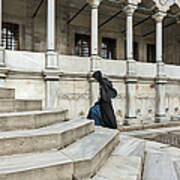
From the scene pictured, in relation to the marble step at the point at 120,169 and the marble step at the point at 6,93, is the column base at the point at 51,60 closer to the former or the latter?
the marble step at the point at 6,93

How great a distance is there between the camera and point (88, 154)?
84.0 inches

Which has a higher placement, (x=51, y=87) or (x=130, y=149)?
(x=51, y=87)

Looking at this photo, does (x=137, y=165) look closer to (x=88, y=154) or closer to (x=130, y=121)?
(x=88, y=154)

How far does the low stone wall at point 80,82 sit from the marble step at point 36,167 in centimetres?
562

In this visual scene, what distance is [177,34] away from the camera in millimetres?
15117

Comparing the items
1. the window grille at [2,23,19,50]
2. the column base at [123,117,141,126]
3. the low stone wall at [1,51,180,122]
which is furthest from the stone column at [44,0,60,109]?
the window grille at [2,23,19,50]

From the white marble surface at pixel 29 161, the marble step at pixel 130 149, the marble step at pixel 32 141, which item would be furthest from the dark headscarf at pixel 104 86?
the white marble surface at pixel 29 161

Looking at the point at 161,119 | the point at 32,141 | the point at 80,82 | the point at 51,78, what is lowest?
the point at 161,119

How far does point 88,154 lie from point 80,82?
652cm

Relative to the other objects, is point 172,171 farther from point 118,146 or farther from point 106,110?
point 106,110

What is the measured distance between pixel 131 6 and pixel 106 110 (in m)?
7.04

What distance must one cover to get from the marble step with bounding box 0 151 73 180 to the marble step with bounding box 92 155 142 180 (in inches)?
15.0

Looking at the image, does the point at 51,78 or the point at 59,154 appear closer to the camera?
the point at 59,154

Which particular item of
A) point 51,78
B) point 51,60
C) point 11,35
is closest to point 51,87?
point 51,78
